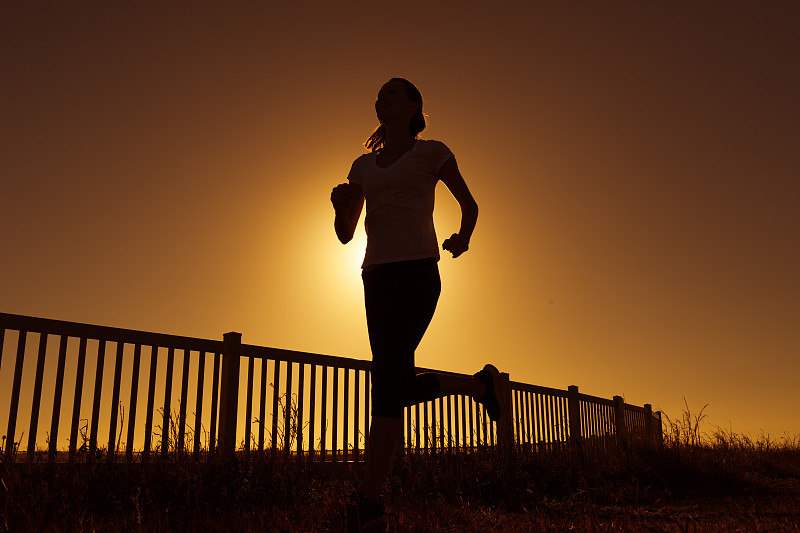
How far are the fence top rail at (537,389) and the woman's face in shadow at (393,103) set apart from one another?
20.2 feet

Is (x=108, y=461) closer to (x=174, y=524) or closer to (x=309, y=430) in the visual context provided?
(x=174, y=524)

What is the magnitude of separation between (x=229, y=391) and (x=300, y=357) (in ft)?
2.58

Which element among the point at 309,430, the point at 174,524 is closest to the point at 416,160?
the point at 174,524

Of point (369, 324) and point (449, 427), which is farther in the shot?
point (449, 427)

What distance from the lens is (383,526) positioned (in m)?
2.57

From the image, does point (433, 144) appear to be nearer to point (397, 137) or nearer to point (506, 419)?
point (397, 137)

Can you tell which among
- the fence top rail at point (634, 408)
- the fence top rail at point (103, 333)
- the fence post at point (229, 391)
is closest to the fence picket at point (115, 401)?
the fence top rail at point (103, 333)

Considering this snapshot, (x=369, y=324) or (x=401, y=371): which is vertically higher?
(x=369, y=324)

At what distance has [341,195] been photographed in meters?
3.25

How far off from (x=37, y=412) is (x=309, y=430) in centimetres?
232

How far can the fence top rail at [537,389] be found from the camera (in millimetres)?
9073

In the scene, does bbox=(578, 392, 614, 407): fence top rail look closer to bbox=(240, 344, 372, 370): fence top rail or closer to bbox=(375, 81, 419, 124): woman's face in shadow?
bbox=(240, 344, 372, 370): fence top rail

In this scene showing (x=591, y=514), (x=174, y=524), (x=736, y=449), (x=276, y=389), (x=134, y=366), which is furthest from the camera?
(x=736, y=449)

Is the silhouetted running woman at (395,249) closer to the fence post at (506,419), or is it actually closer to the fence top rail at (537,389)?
the fence post at (506,419)
